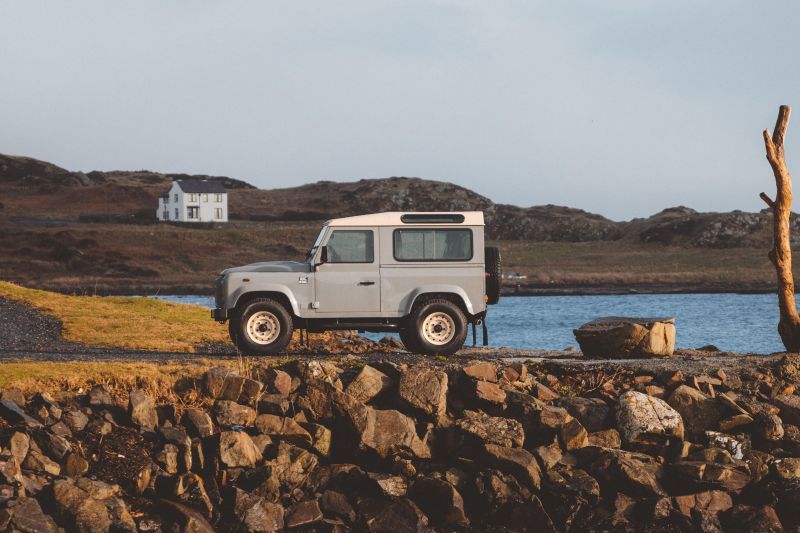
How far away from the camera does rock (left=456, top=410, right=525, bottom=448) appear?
15242 millimetres

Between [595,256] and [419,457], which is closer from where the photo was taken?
[419,457]

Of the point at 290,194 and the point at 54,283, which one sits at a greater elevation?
the point at 290,194

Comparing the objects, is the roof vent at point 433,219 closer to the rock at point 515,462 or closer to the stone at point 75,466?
the rock at point 515,462

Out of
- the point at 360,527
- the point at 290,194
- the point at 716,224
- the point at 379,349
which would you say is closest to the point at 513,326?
the point at 379,349

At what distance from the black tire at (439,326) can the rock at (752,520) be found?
7143mm

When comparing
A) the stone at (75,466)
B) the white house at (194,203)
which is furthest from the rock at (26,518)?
the white house at (194,203)

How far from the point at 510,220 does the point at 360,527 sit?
138968 mm

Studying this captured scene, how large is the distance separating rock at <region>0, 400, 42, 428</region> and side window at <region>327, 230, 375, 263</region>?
749cm

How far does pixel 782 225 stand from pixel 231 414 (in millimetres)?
12987

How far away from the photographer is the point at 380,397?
16406 millimetres

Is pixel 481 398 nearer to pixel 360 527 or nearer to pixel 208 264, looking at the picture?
pixel 360 527

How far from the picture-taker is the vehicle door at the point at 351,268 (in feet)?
67.5

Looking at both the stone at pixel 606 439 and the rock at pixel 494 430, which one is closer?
the rock at pixel 494 430

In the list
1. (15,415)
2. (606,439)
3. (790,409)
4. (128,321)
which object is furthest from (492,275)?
(128,321)
